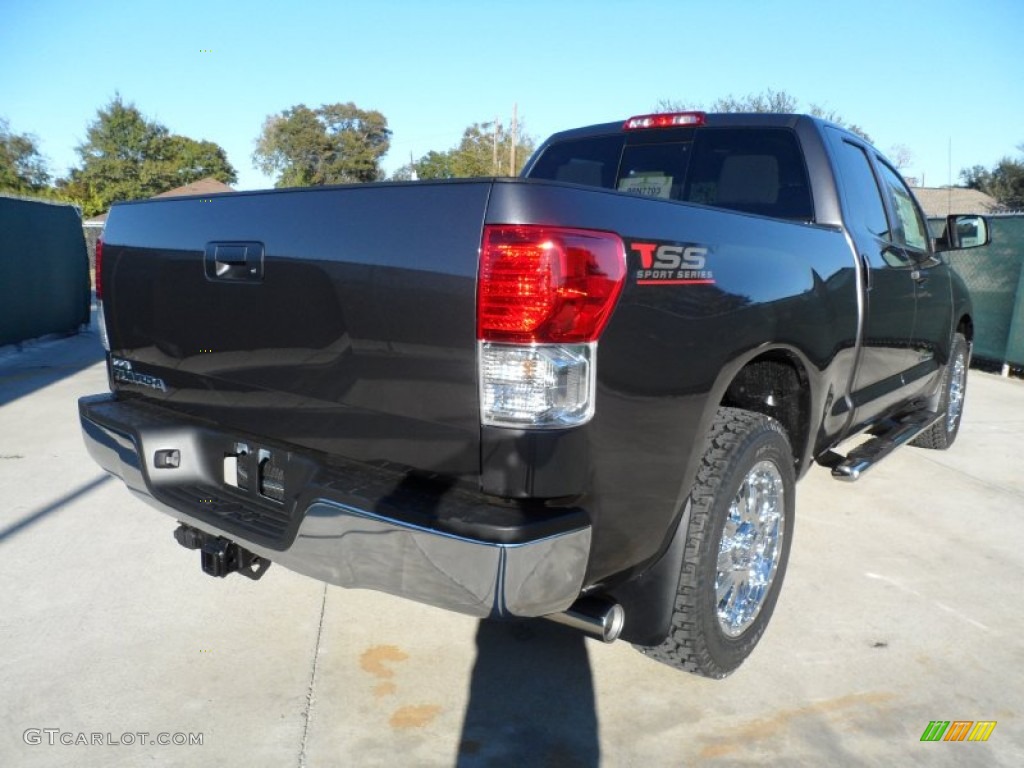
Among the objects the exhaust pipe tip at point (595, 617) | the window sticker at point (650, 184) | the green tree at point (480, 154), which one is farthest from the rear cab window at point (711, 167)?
the green tree at point (480, 154)

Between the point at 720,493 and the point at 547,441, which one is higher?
the point at 547,441

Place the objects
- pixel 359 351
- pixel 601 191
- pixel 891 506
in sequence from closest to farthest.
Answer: pixel 601 191 → pixel 359 351 → pixel 891 506

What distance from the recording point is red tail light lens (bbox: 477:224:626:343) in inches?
73.6

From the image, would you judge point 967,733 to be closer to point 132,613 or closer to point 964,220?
point 132,613

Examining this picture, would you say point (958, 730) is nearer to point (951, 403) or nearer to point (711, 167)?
point (711, 167)

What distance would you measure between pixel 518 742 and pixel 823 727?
99 centimetres

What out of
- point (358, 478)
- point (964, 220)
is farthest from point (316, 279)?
point (964, 220)

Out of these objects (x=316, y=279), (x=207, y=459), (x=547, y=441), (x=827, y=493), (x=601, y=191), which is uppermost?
(x=601, y=191)

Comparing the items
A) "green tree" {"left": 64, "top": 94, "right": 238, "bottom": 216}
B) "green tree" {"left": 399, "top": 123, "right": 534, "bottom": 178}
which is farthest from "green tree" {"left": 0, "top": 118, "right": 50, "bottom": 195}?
"green tree" {"left": 399, "top": 123, "right": 534, "bottom": 178}

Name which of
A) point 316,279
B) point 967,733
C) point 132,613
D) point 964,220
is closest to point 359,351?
point 316,279

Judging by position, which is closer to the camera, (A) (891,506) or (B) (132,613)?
(B) (132,613)

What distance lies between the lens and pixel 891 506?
4.87m

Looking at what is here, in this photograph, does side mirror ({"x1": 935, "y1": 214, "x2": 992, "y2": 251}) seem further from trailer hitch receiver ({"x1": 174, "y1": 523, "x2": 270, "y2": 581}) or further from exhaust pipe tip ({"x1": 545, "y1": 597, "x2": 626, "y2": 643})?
trailer hitch receiver ({"x1": 174, "y1": 523, "x2": 270, "y2": 581})

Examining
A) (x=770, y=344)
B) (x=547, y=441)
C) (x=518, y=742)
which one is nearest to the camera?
(x=547, y=441)
